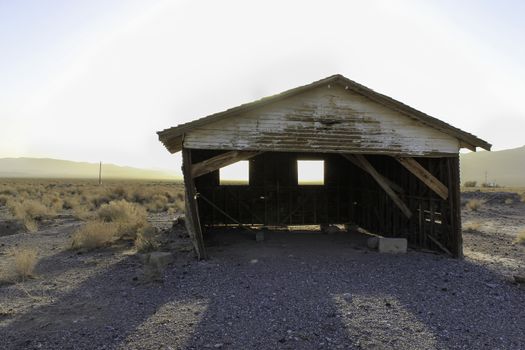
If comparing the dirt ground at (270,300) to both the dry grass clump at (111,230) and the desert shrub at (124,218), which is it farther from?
the desert shrub at (124,218)

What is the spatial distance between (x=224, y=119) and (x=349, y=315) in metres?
5.55

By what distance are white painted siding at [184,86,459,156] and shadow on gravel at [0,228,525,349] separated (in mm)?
2842

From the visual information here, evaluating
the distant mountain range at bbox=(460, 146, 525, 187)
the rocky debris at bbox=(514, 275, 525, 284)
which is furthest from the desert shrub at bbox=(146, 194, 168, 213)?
the distant mountain range at bbox=(460, 146, 525, 187)

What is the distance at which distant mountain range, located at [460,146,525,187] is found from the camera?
135m

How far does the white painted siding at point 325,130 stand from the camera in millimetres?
10398

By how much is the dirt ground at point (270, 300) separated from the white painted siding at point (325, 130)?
112 inches

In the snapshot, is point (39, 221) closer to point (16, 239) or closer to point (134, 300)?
point (16, 239)

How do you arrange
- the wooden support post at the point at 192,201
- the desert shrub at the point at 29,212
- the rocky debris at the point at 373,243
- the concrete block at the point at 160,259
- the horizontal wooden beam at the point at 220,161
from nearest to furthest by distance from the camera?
the concrete block at the point at 160,259, the wooden support post at the point at 192,201, the horizontal wooden beam at the point at 220,161, the rocky debris at the point at 373,243, the desert shrub at the point at 29,212

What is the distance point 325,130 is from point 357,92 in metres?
1.33

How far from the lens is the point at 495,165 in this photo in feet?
493

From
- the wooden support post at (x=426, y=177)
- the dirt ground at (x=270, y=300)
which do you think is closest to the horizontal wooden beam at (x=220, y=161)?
the dirt ground at (x=270, y=300)

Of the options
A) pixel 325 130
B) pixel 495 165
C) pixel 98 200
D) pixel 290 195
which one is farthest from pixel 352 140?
pixel 495 165

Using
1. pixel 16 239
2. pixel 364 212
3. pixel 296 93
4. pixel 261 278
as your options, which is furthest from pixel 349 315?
pixel 16 239

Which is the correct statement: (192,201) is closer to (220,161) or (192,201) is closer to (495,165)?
(220,161)
